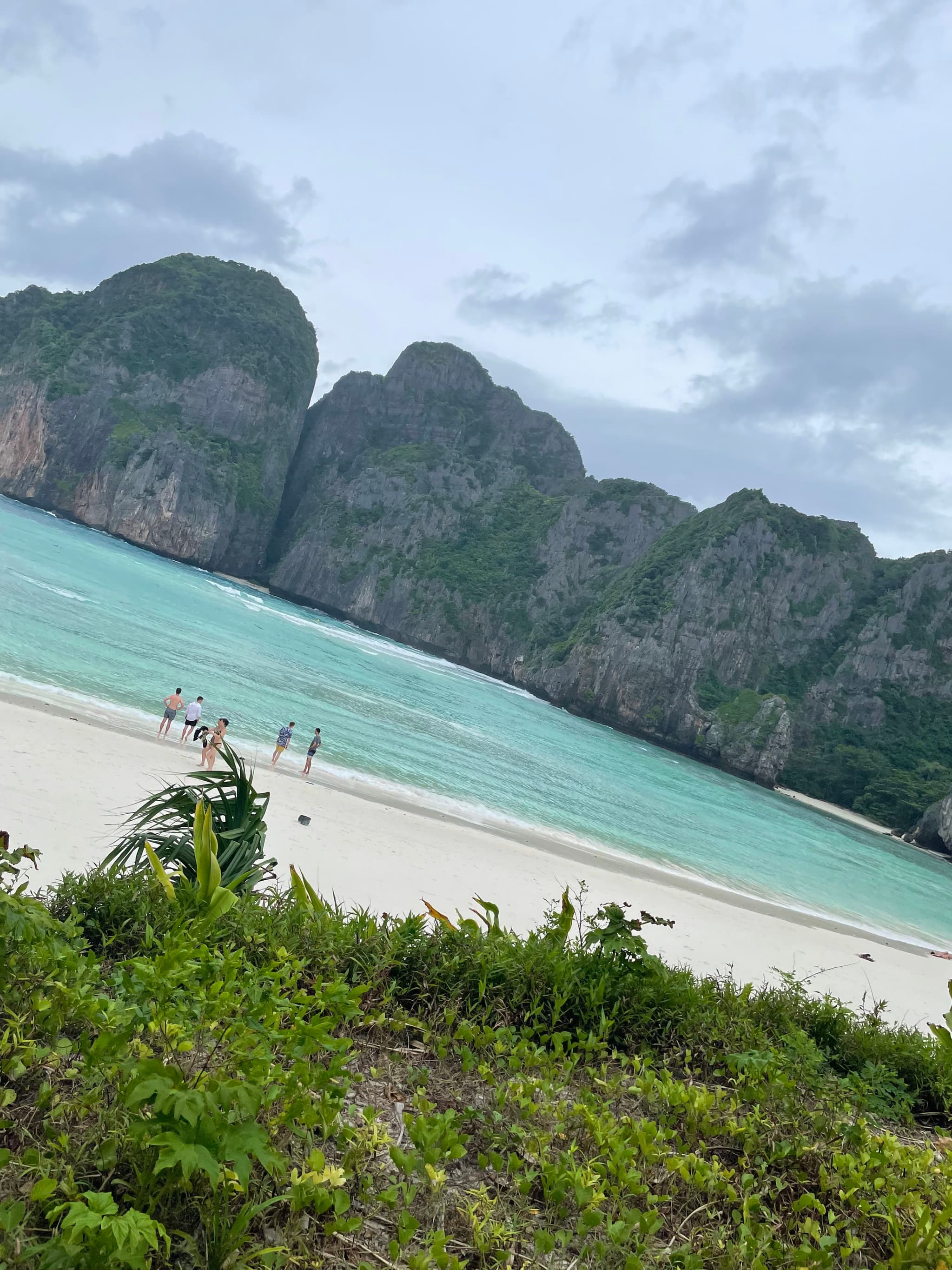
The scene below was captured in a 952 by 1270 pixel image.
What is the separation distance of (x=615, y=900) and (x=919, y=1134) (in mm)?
10026

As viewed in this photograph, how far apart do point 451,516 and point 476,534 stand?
20.0ft

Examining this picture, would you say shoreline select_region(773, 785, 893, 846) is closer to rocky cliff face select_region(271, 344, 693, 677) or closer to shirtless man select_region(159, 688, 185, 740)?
rocky cliff face select_region(271, 344, 693, 677)

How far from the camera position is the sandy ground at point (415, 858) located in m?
9.24

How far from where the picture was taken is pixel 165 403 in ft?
397

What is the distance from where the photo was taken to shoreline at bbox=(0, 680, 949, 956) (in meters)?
15.5

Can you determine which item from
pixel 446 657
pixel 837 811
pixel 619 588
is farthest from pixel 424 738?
pixel 446 657

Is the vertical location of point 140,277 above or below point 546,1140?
above

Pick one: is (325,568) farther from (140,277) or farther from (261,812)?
(261,812)

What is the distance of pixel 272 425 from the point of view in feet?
447

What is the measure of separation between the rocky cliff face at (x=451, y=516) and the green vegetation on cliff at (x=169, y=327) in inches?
744

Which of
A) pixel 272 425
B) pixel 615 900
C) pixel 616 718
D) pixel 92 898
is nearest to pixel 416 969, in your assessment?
pixel 92 898

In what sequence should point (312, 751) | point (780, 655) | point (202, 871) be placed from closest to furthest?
1. point (202, 871)
2. point (312, 751)
3. point (780, 655)

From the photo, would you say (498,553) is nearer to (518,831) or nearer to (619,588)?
(619,588)

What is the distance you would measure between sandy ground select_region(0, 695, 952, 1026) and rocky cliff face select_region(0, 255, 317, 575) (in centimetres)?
10773
